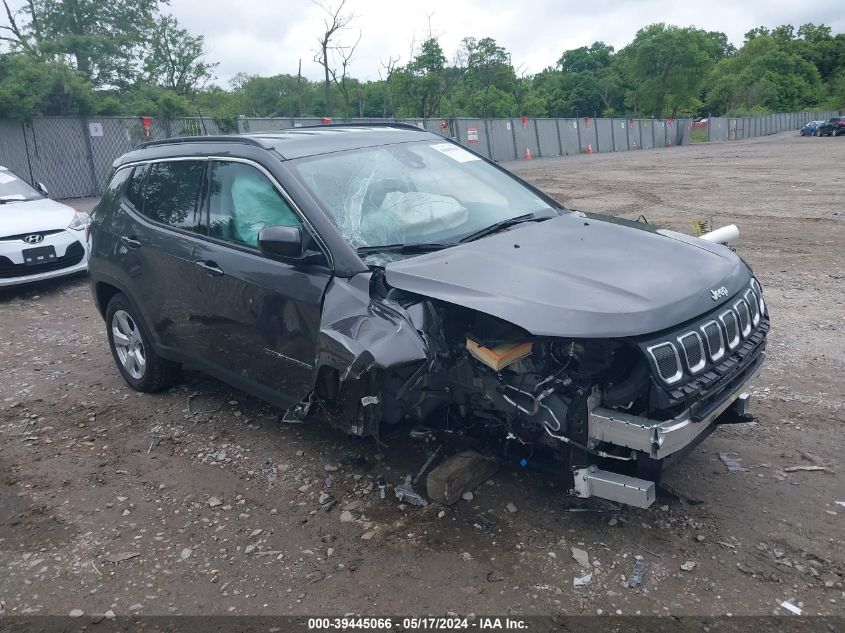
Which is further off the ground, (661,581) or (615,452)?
(615,452)

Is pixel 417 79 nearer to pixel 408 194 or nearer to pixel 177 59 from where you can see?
pixel 177 59

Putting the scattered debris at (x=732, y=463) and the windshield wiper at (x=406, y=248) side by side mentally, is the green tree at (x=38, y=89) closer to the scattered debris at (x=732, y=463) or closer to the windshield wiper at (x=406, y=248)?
the windshield wiper at (x=406, y=248)

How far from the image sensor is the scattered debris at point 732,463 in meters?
3.76

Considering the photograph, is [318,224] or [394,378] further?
[318,224]

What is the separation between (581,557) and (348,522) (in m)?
1.17

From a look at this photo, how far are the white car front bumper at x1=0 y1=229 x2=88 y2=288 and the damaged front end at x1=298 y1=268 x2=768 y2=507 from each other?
6.63m

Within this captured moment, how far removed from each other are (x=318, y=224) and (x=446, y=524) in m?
1.68

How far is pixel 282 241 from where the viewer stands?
11.3 ft

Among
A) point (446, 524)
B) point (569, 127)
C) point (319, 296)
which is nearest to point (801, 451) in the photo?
point (446, 524)

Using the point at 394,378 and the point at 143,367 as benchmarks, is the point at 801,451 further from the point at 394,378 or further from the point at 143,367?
the point at 143,367

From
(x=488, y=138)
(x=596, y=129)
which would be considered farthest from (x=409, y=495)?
(x=596, y=129)

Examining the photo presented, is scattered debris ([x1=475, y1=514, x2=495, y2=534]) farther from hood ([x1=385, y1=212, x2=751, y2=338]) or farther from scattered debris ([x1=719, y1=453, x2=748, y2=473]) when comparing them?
scattered debris ([x1=719, y1=453, x2=748, y2=473])

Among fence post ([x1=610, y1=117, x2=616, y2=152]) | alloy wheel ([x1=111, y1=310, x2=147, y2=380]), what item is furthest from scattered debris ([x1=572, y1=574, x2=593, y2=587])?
fence post ([x1=610, y1=117, x2=616, y2=152])

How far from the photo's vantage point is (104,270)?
17.1ft
